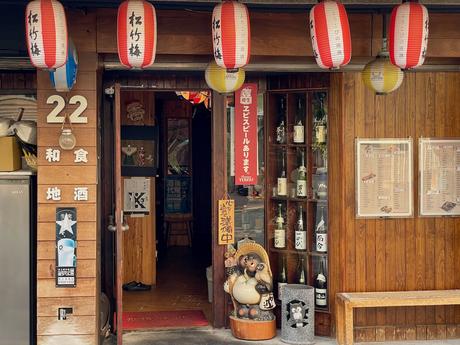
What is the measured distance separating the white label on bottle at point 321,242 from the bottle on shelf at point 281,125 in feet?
3.97

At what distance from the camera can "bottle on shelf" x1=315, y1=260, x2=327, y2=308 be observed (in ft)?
24.8

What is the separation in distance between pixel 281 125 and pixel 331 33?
229cm

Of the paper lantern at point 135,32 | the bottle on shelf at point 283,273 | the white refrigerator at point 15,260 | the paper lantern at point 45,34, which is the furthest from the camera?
the bottle on shelf at point 283,273

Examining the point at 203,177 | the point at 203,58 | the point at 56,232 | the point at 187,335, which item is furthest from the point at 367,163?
the point at 203,177

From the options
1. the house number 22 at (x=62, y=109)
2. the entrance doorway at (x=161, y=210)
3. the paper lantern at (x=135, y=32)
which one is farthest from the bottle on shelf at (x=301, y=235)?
the paper lantern at (x=135, y=32)

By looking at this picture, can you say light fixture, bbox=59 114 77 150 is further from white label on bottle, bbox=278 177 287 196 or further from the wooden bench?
the wooden bench

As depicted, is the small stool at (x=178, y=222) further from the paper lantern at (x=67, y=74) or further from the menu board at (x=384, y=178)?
the paper lantern at (x=67, y=74)

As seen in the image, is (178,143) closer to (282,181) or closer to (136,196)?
(136,196)

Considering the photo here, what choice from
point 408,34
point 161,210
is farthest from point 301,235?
point 161,210

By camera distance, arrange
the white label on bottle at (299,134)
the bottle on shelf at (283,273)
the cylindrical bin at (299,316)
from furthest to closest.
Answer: the bottle on shelf at (283,273), the white label on bottle at (299,134), the cylindrical bin at (299,316)

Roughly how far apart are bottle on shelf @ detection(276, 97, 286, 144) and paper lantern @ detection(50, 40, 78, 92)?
2.65 meters

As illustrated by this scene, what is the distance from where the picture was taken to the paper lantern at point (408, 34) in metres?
5.85

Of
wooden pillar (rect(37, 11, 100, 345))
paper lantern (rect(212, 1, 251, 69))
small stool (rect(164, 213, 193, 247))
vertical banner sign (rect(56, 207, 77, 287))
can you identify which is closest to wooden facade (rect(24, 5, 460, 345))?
wooden pillar (rect(37, 11, 100, 345))

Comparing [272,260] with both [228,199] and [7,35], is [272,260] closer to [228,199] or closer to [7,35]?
[228,199]
